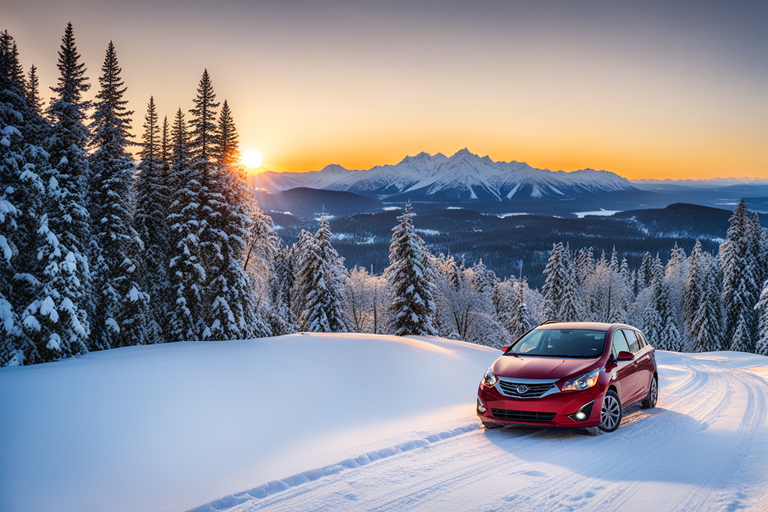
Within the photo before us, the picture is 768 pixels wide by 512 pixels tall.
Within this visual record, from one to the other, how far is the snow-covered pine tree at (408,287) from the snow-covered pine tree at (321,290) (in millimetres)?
4626

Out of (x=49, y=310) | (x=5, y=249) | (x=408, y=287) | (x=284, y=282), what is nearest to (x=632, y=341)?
(x=49, y=310)

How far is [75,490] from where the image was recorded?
5820 millimetres

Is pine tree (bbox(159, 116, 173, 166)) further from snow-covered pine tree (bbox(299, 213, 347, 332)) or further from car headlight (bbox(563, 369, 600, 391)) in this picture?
car headlight (bbox(563, 369, 600, 391))

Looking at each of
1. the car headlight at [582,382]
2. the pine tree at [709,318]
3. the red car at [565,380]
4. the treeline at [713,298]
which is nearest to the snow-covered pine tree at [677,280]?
the treeline at [713,298]

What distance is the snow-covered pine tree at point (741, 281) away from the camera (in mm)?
44500

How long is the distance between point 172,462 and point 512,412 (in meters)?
5.17

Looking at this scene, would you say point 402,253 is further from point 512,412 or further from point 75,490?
point 75,490

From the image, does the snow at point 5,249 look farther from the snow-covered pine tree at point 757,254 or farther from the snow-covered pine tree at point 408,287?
the snow-covered pine tree at point 757,254

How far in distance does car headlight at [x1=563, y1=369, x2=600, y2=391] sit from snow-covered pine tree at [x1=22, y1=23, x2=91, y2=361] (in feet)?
56.6

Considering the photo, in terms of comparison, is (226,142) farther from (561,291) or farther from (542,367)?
(561,291)

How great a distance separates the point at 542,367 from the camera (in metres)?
8.24

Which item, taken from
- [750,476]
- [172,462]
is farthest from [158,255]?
[750,476]

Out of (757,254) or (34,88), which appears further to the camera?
(757,254)

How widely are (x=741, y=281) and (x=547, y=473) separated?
49.2m
